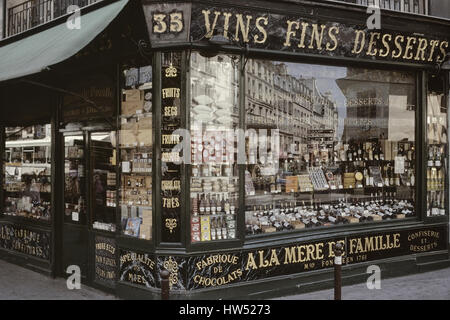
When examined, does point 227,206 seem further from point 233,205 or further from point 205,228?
point 205,228

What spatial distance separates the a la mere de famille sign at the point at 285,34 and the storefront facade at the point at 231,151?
24 mm

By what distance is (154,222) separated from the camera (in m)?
7.01

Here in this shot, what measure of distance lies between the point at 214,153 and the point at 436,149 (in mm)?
4834

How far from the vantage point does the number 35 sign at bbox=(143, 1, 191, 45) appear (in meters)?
6.86

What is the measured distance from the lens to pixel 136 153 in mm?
7449

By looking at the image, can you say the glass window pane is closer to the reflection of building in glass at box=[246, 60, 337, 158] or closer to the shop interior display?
the shop interior display

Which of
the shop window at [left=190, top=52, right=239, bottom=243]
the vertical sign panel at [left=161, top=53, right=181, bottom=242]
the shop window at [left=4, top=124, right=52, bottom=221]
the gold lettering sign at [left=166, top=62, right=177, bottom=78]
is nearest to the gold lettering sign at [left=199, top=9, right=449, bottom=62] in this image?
the shop window at [left=190, top=52, right=239, bottom=243]

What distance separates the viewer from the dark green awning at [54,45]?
21.3 feet

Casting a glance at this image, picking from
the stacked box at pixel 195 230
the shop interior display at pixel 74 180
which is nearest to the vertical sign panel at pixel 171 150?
the stacked box at pixel 195 230

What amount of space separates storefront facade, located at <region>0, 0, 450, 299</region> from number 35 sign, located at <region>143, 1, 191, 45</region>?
2cm

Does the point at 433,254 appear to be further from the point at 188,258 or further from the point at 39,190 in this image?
the point at 39,190

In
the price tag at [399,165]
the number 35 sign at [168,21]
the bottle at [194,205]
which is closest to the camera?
the number 35 sign at [168,21]

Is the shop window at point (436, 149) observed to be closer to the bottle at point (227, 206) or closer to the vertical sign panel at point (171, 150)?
the bottle at point (227, 206)
